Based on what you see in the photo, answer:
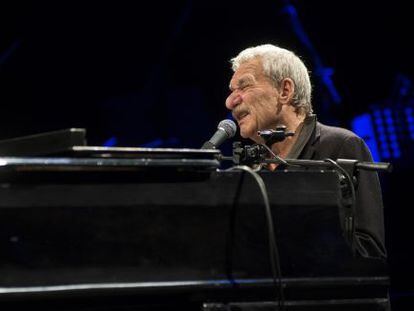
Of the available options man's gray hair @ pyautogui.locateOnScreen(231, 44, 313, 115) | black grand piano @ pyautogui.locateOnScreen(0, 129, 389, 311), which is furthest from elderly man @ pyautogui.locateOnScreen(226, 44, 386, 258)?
black grand piano @ pyautogui.locateOnScreen(0, 129, 389, 311)

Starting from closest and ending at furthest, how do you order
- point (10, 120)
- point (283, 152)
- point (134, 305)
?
point (134, 305), point (283, 152), point (10, 120)

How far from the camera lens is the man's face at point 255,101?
2.91m

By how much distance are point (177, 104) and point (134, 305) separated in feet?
12.8

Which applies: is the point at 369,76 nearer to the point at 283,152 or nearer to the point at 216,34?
the point at 216,34

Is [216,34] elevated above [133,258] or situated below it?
above

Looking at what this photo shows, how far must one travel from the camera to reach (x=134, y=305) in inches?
52.5

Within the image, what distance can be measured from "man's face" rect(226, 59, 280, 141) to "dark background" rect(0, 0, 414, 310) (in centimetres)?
204

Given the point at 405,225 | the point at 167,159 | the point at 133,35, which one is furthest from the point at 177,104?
the point at 167,159

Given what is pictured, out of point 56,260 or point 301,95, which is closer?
point 56,260

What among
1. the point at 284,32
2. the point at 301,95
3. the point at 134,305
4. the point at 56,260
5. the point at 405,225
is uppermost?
the point at 284,32

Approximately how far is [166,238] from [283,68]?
5.72ft

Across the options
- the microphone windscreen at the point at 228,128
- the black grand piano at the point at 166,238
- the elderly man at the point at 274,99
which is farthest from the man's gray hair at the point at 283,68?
the black grand piano at the point at 166,238

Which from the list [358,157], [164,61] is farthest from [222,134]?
[164,61]

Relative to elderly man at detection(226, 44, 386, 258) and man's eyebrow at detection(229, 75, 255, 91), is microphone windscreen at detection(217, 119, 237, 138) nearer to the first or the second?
elderly man at detection(226, 44, 386, 258)
